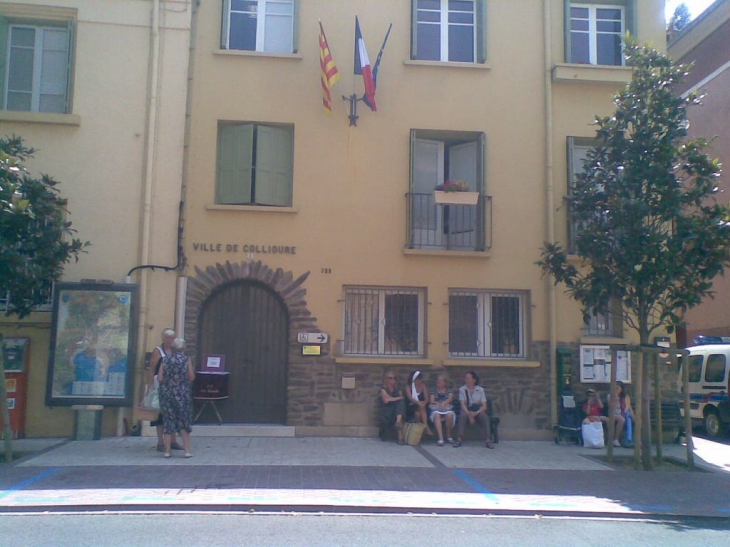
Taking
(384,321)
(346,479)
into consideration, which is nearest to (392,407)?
(384,321)

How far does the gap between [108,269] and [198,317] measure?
5.72ft

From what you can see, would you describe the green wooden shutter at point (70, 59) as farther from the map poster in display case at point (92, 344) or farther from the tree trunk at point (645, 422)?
the tree trunk at point (645, 422)

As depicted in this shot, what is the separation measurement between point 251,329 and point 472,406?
408cm

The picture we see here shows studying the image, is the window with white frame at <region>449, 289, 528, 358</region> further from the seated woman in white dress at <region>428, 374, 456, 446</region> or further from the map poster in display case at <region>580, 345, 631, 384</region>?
the map poster in display case at <region>580, 345, 631, 384</region>

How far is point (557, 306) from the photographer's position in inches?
512

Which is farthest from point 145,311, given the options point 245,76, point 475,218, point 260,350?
point 475,218

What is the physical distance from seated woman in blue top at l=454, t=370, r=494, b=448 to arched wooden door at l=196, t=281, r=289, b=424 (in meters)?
3.08

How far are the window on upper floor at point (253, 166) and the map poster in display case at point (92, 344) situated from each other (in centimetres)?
246

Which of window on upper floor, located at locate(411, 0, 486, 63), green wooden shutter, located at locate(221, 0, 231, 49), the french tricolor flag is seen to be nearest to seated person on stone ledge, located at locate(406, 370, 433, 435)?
the french tricolor flag

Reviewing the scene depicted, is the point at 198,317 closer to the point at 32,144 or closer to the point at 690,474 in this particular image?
the point at 32,144

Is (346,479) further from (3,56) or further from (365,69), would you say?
(3,56)

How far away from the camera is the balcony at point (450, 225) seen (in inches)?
512

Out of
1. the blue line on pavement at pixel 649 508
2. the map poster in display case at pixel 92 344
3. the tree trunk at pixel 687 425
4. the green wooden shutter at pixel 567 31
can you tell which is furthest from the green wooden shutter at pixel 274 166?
the blue line on pavement at pixel 649 508

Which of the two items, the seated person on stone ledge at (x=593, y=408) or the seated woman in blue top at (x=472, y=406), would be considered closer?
the seated woman in blue top at (x=472, y=406)
